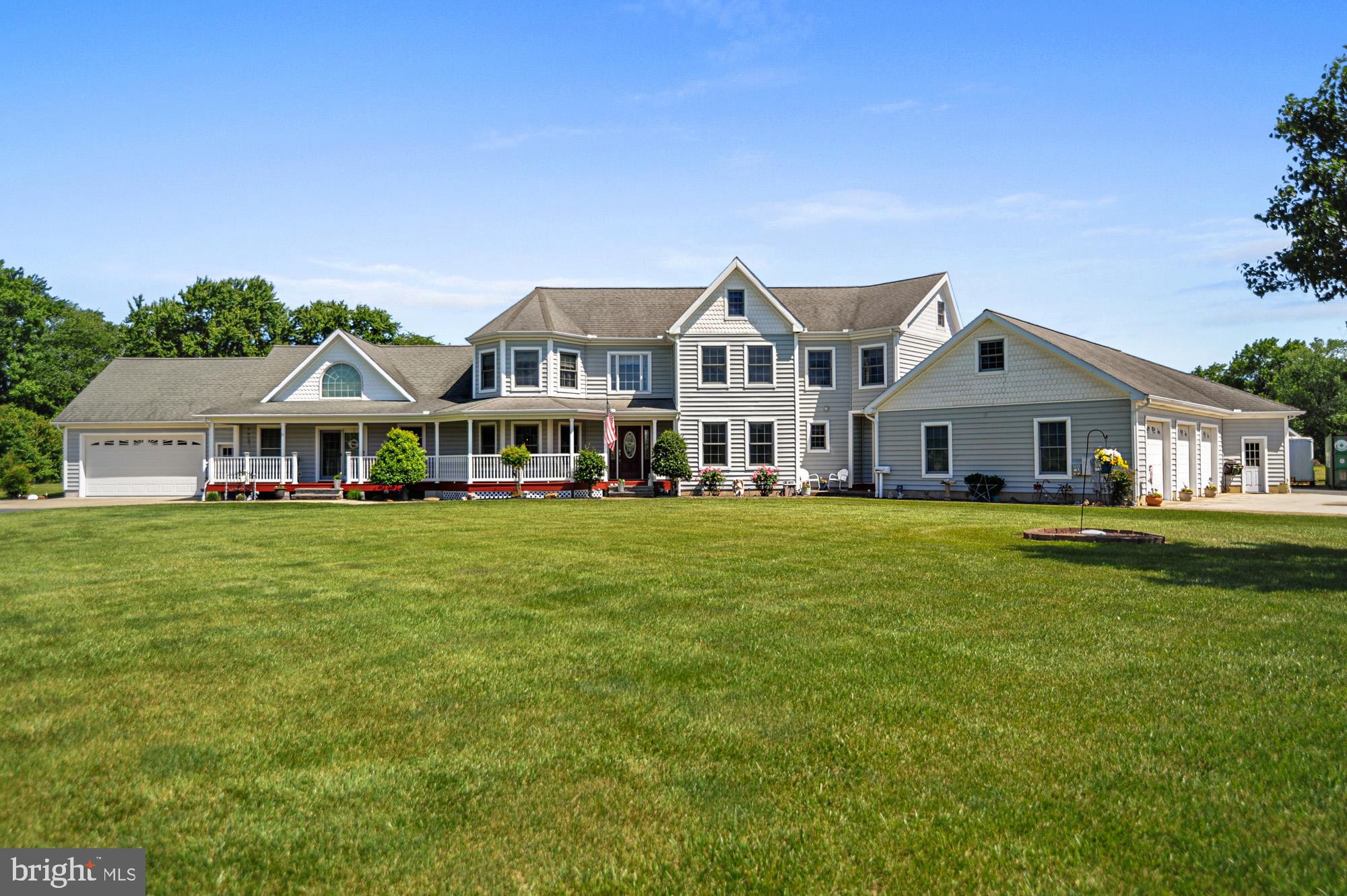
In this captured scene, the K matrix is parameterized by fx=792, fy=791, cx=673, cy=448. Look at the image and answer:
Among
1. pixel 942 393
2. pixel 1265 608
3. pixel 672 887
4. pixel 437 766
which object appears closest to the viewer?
pixel 672 887

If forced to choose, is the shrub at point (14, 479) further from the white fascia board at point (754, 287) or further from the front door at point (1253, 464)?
the front door at point (1253, 464)

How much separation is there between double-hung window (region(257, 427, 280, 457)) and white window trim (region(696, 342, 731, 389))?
56.7 ft

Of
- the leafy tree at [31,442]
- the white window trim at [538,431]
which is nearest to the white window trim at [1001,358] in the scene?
the white window trim at [538,431]

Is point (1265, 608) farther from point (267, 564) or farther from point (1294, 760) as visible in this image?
point (267, 564)

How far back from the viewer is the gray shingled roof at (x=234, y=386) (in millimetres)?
31172

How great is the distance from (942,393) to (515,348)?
1587cm

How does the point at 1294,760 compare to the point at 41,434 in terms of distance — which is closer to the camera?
the point at 1294,760

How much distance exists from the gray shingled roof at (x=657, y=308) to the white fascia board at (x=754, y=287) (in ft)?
3.73

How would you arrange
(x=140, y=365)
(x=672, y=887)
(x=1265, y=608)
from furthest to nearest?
1. (x=140, y=365)
2. (x=1265, y=608)
3. (x=672, y=887)

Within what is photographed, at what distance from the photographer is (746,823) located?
3.21 metres

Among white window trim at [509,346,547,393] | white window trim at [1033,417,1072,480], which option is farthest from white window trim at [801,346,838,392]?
white window trim at [509,346,547,393]

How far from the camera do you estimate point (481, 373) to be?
1244 inches

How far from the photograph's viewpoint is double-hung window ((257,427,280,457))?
106 feet

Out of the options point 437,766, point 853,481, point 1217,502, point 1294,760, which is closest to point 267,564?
point 437,766
